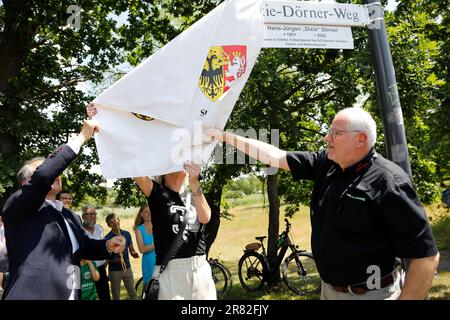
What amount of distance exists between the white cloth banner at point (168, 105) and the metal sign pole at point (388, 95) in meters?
1.28

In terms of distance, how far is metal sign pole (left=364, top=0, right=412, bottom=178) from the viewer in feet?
11.6

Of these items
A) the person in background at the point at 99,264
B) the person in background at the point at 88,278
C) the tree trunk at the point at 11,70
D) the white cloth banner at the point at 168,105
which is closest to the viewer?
the white cloth banner at the point at 168,105

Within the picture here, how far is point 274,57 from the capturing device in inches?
339

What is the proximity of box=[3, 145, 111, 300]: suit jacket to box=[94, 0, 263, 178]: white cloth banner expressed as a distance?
50 cm

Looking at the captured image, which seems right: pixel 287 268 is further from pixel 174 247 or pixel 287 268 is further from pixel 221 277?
pixel 174 247

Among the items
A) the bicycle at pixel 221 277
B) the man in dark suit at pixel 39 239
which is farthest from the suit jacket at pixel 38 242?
the bicycle at pixel 221 277

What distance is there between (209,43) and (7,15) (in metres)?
8.19

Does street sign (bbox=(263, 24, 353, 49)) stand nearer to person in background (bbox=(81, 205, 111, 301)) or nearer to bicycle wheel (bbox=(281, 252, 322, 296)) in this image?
person in background (bbox=(81, 205, 111, 301))

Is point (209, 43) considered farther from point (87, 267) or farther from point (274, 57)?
point (274, 57)

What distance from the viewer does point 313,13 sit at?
372cm

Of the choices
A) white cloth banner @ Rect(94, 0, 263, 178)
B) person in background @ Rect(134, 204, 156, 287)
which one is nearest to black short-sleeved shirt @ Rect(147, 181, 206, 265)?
white cloth banner @ Rect(94, 0, 263, 178)

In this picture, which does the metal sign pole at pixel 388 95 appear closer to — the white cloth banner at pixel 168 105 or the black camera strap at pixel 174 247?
the white cloth banner at pixel 168 105

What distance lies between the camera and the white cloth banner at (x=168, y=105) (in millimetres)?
3166
